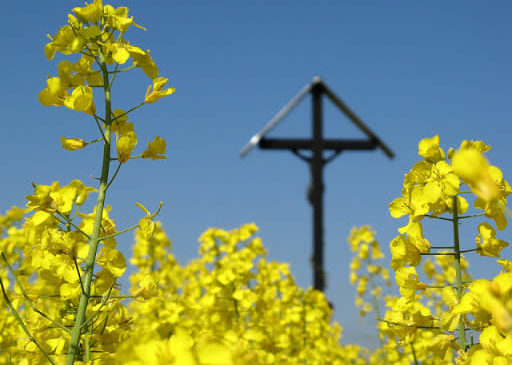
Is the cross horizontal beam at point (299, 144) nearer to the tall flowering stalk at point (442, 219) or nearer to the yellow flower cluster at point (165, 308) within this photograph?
the yellow flower cluster at point (165, 308)

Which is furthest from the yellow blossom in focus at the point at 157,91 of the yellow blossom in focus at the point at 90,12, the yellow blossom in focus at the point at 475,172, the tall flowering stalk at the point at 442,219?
the yellow blossom in focus at the point at 475,172

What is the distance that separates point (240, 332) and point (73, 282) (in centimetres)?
219

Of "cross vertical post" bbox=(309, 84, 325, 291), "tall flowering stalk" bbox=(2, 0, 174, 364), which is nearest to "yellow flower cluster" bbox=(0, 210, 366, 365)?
"tall flowering stalk" bbox=(2, 0, 174, 364)

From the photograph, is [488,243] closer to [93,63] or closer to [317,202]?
[93,63]

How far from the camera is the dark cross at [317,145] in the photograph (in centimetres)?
896

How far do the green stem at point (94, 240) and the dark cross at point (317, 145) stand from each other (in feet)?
23.9

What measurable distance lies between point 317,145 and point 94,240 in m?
8.11

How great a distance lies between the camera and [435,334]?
1.70 m

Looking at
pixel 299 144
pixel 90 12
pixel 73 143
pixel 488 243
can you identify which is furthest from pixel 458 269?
pixel 299 144

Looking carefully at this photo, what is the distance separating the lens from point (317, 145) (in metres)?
9.44

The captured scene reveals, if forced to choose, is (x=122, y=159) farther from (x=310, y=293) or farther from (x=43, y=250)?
(x=310, y=293)

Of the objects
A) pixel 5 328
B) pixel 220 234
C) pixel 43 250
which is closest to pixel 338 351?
pixel 220 234

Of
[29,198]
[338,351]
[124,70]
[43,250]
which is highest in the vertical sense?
[124,70]

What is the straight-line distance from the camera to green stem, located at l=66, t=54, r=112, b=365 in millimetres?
1469
